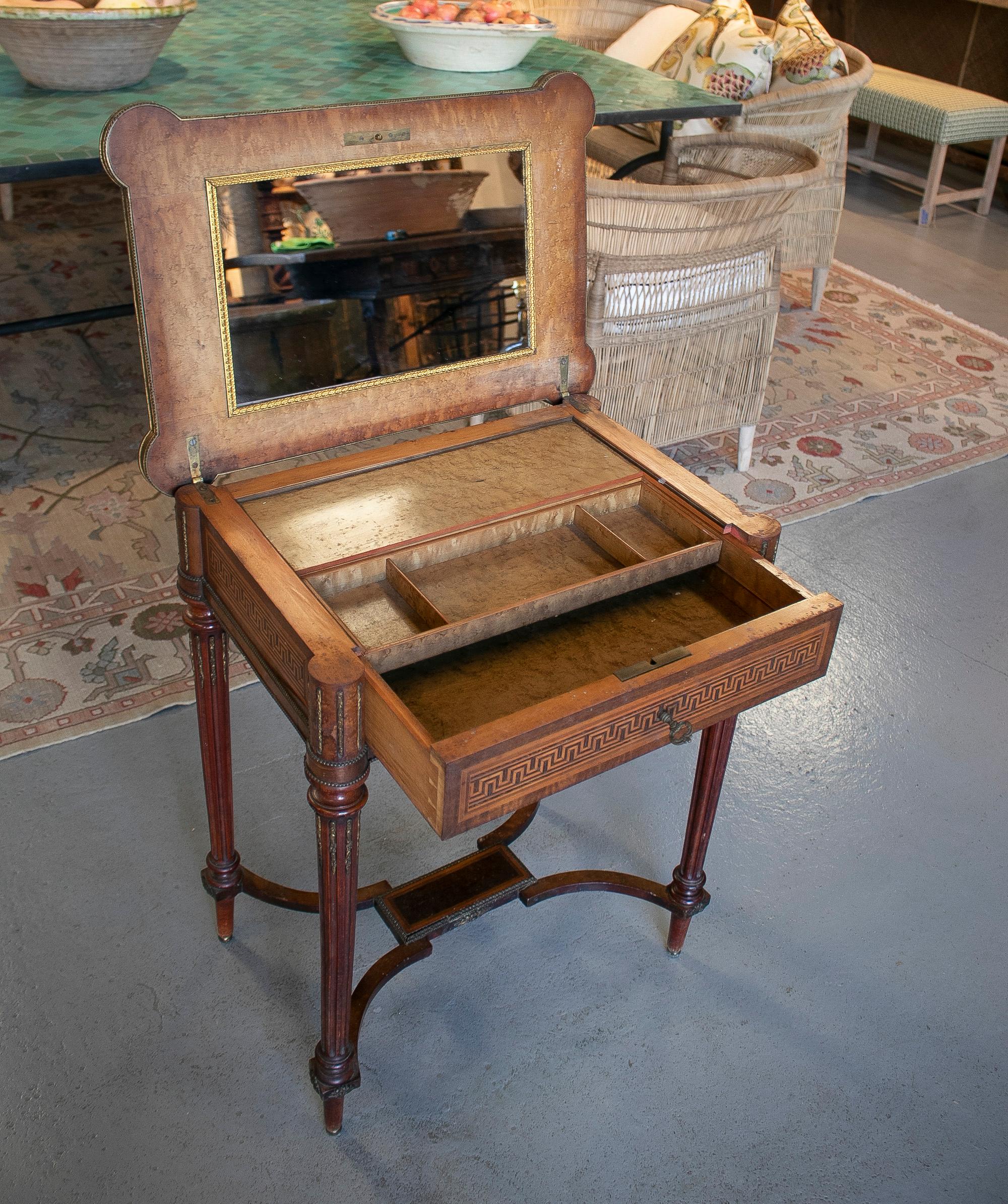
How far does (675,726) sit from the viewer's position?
1239 mm

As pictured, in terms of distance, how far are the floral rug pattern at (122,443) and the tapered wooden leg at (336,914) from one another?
96cm

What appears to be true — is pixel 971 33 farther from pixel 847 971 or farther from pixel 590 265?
pixel 847 971

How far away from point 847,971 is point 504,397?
1.07 m

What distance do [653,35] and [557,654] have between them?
353cm

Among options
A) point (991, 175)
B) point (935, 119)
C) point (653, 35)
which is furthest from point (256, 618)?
point (991, 175)

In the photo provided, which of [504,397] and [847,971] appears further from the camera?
[847,971]

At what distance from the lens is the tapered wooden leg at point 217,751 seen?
1.50 metres

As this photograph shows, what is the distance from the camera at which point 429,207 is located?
57.3 inches

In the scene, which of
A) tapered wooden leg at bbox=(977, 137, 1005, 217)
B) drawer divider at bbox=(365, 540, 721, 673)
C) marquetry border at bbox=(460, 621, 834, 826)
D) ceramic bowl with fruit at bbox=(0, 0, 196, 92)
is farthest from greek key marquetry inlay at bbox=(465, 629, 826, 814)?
tapered wooden leg at bbox=(977, 137, 1005, 217)

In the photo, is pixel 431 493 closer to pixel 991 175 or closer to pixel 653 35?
pixel 653 35

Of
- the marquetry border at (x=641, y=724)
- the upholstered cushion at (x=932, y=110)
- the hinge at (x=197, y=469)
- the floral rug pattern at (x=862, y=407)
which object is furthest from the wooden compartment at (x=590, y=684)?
the upholstered cushion at (x=932, y=110)

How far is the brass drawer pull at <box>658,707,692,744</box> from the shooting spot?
123cm

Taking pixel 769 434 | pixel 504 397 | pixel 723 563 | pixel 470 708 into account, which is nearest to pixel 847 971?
pixel 723 563

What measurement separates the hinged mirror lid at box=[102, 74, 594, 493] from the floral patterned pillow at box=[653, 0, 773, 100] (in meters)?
2.60
